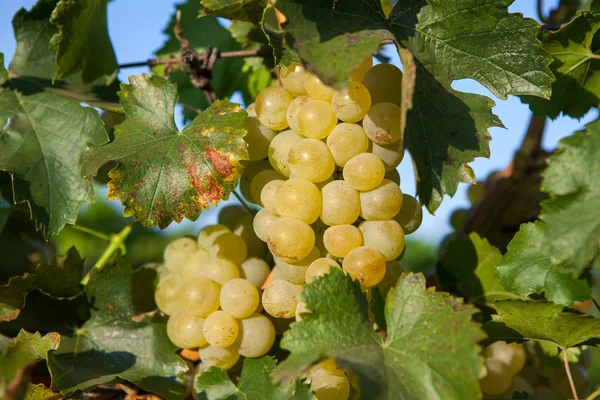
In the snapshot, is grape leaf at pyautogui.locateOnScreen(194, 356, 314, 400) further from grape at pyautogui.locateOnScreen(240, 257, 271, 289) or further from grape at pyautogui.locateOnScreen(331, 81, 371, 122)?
grape at pyautogui.locateOnScreen(331, 81, 371, 122)

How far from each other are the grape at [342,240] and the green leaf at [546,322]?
0.24m

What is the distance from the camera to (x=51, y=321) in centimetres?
98

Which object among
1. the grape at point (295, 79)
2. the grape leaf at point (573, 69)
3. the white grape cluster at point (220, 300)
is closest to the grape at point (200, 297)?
the white grape cluster at point (220, 300)

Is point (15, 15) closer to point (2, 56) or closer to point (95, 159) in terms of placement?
point (2, 56)

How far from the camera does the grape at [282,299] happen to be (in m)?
0.84

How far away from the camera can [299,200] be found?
31.7 inches

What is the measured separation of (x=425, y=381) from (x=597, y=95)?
601 millimetres

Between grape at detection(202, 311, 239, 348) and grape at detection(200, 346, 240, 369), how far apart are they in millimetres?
24

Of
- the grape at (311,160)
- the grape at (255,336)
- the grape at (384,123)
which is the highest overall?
the grape at (384,123)

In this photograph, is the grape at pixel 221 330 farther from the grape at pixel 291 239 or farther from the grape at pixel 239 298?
the grape at pixel 291 239

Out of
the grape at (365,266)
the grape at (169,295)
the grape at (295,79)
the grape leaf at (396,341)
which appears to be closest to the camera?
the grape leaf at (396,341)

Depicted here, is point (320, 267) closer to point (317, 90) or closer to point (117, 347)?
point (317, 90)

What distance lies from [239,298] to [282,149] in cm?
23

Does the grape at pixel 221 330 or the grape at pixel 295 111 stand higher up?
the grape at pixel 295 111
